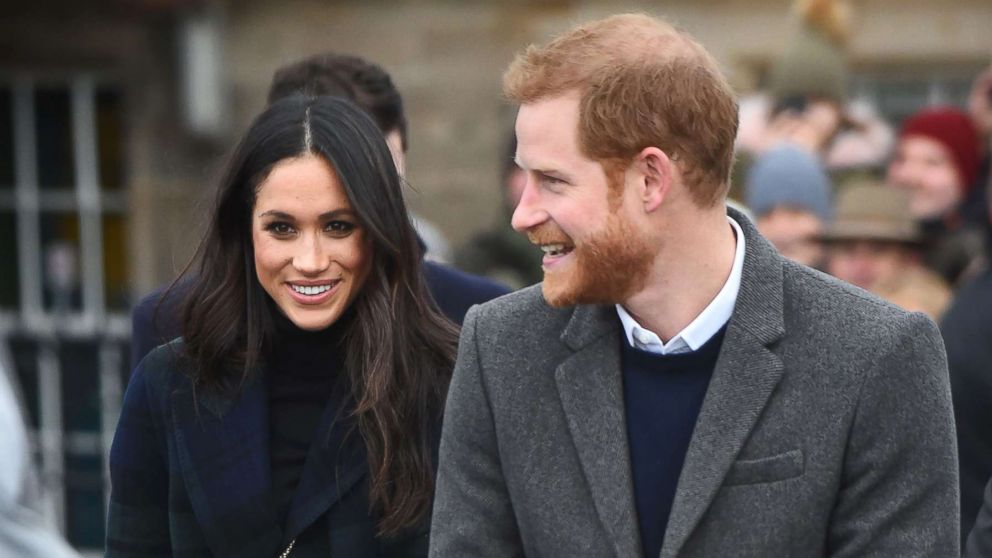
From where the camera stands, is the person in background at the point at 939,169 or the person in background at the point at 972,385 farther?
the person in background at the point at 939,169

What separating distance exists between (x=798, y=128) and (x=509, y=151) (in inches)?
55.6

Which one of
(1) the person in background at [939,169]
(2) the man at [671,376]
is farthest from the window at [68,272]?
(2) the man at [671,376]

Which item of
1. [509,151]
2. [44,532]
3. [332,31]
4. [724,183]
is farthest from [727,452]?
[332,31]

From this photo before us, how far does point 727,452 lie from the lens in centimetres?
279

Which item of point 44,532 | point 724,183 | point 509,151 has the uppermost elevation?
point 724,183

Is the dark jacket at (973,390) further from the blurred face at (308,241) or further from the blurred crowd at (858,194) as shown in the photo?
the blurred face at (308,241)

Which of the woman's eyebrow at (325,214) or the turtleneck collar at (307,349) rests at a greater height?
the woman's eyebrow at (325,214)

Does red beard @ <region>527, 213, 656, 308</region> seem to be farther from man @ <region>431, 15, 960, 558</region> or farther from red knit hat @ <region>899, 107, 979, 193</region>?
red knit hat @ <region>899, 107, 979, 193</region>

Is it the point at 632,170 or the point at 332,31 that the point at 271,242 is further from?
the point at 332,31

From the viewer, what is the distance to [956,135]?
6742 millimetres

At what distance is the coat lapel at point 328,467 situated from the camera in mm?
3479

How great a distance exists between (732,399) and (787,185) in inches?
118

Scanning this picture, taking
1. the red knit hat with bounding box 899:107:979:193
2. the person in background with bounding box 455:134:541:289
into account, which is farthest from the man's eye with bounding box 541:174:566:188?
the red knit hat with bounding box 899:107:979:193

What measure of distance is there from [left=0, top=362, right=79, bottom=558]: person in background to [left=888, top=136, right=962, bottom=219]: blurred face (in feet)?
12.6
